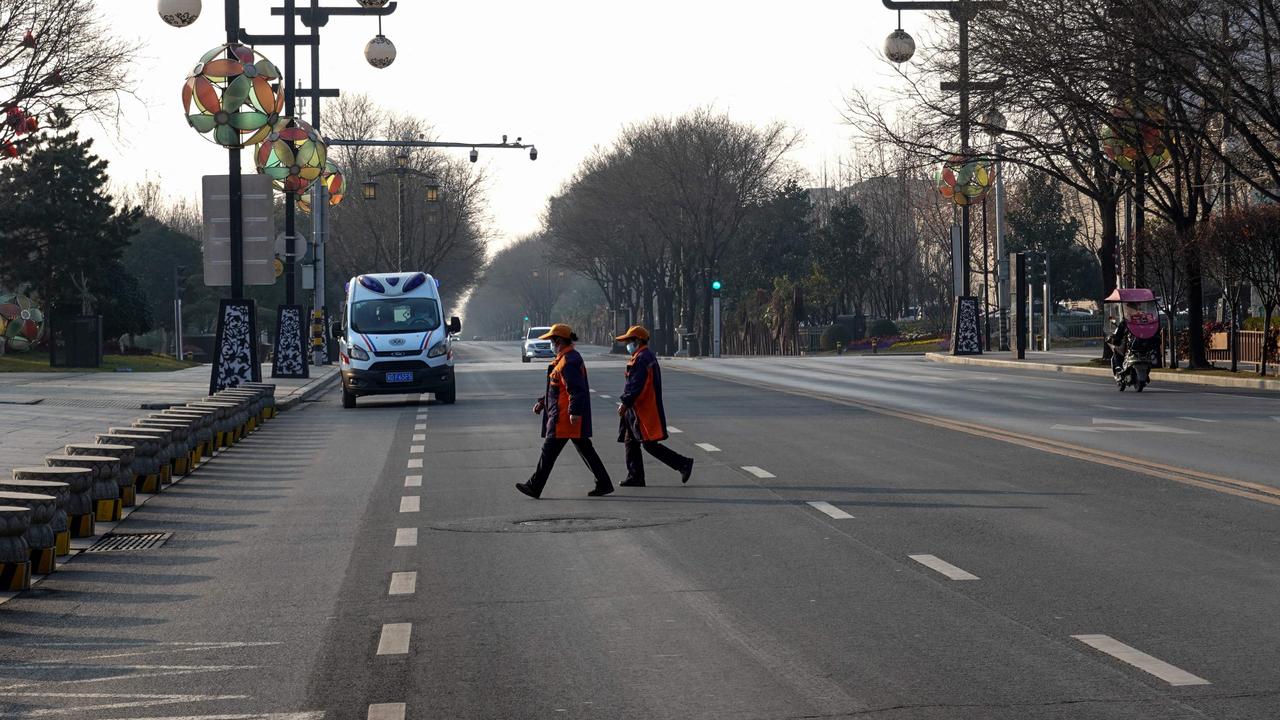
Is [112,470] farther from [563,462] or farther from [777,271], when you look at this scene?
[777,271]

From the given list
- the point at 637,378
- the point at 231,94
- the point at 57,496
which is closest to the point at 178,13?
the point at 231,94

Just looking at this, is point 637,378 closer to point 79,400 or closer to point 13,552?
point 13,552

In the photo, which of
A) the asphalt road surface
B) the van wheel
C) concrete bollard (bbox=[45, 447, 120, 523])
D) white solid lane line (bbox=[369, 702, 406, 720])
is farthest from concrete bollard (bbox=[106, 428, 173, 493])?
the van wheel

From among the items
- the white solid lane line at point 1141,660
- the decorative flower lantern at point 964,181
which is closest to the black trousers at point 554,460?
the white solid lane line at point 1141,660

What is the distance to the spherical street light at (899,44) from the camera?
1323 inches

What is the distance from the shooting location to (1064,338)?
247 ft

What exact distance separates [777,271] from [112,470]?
295ft

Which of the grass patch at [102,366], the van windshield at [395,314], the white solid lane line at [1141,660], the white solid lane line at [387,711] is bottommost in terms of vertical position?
the white solid lane line at [387,711]

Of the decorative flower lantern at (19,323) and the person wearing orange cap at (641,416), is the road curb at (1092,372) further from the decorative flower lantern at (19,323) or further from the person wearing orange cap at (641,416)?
the decorative flower lantern at (19,323)

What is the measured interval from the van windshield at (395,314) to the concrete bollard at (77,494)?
60.7 feet

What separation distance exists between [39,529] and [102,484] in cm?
286

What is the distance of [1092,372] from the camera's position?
40.8 metres

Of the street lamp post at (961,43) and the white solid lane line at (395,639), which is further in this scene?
the street lamp post at (961,43)

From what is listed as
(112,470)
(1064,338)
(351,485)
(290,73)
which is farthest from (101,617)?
(1064,338)
